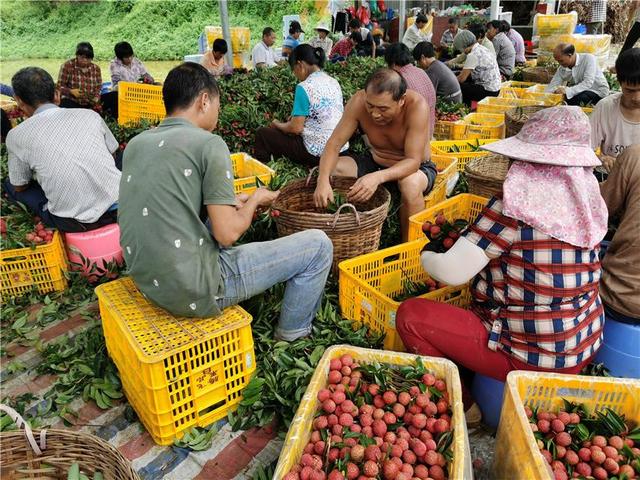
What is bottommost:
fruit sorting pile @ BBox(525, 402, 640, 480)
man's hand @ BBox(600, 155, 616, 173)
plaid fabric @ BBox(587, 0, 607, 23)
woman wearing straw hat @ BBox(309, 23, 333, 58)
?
fruit sorting pile @ BBox(525, 402, 640, 480)

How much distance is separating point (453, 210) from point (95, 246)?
2.34 metres

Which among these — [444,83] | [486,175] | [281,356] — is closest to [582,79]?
[444,83]

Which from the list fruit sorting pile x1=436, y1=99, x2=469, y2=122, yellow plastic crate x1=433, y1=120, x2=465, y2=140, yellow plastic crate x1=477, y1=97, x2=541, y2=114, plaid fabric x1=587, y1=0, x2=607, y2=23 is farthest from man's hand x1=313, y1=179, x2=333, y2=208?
plaid fabric x1=587, y1=0, x2=607, y2=23

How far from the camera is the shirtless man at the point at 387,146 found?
292cm

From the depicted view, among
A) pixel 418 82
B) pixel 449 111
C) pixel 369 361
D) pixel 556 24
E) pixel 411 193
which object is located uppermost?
pixel 556 24

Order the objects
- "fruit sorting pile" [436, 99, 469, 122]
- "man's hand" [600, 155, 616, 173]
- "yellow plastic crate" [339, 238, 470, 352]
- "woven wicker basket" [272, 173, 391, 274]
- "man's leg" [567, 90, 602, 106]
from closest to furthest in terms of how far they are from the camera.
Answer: "yellow plastic crate" [339, 238, 470, 352], "woven wicker basket" [272, 173, 391, 274], "man's hand" [600, 155, 616, 173], "fruit sorting pile" [436, 99, 469, 122], "man's leg" [567, 90, 602, 106]

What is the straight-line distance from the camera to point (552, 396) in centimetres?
171

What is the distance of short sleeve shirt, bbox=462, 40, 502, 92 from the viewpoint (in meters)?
7.20

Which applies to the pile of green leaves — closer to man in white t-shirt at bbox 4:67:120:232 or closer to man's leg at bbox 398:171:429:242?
man's leg at bbox 398:171:429:242

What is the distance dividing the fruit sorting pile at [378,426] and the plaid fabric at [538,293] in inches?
14.6

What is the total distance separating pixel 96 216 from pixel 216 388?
1.62m

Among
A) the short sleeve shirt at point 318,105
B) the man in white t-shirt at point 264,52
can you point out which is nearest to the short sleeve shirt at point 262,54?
the man in white t-shirt at point 264,52

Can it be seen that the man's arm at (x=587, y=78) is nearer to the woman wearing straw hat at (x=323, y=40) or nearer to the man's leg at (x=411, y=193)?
the man's leg at (x=411, y=193)

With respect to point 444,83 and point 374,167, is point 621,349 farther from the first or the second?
point 444,83
